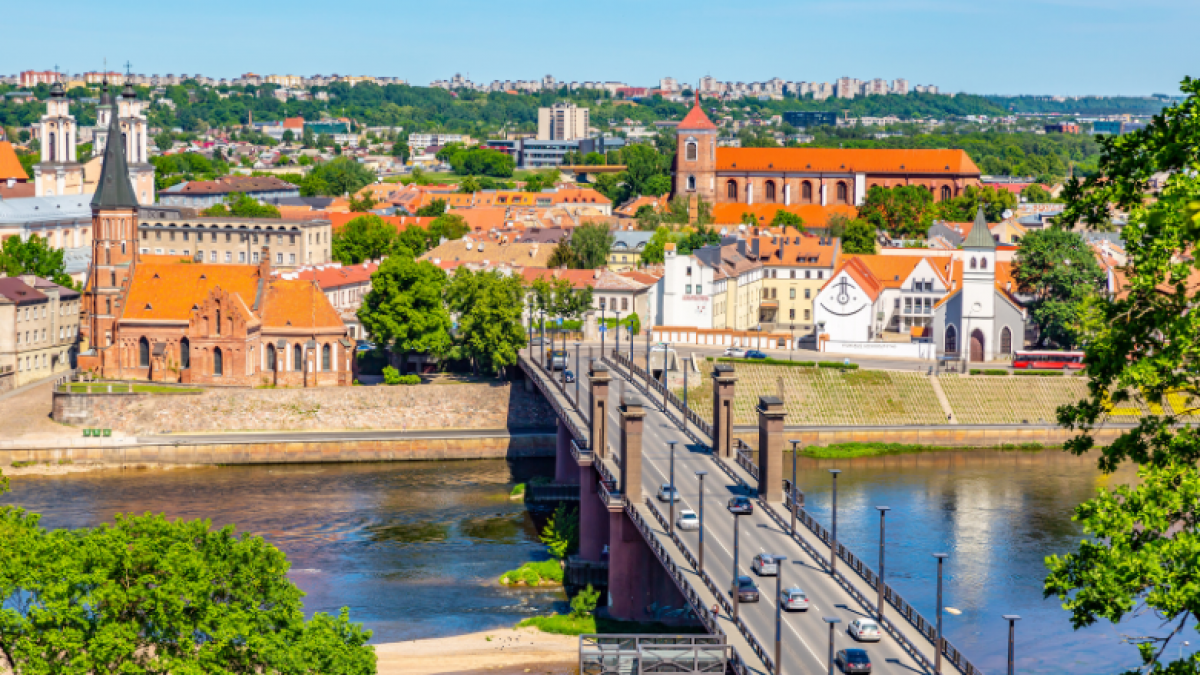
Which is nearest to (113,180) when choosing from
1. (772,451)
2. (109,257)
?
(109,257)

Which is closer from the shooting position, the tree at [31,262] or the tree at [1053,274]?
the tree at [1053,274]

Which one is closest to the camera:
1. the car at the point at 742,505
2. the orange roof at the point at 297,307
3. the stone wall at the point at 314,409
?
the car at the point at 742,505

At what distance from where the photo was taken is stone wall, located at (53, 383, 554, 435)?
238ft

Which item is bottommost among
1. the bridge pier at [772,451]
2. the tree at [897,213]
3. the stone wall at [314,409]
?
the stone wall at [314,409]

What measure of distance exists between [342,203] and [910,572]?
115764 mm

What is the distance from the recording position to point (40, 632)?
29578mm

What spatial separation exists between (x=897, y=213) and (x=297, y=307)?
230ft

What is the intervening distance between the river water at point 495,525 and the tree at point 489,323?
279 inches

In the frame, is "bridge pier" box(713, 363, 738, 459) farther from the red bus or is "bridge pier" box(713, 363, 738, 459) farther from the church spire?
the church spire

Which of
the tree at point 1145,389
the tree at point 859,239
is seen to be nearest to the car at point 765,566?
the tree at point 1145,389

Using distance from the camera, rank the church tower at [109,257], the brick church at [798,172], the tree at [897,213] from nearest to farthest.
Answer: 1. the church tower at [109,257]
2. the tree at [897,213]
3. the brick church at [798,172]

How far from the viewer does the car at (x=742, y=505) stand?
43.2 meters

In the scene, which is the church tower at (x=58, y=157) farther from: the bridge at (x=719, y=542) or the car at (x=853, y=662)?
the car at (x=853, y=662)

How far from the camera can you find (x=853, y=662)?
31.1m
